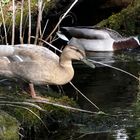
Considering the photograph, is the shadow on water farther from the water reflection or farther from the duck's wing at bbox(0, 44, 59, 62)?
Answer: the duck's wing at bbox(0, 44, 59, 62)

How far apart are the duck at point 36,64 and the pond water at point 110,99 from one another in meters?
0.68

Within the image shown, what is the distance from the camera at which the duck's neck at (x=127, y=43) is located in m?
14.7

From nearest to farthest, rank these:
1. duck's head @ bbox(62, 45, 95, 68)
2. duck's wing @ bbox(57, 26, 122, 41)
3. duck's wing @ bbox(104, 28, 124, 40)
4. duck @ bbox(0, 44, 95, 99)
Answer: duck @ bbox(0, 44, 95, 99)
duck's head @ bbox(62, 45, 95, 68)
duck's wing @ bbox(57, 26, 122, 41)
duck's wing @ bbox(104, 28, 124, 40)

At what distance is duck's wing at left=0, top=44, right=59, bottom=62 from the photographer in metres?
7.48

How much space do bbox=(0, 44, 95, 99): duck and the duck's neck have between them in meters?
7.23

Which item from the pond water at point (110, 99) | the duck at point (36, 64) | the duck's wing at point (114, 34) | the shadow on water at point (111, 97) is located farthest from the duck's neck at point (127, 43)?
the duck at point (36, 64)

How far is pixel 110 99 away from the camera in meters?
9.02

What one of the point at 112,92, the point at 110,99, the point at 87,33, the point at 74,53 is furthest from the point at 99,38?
the point at 74,53

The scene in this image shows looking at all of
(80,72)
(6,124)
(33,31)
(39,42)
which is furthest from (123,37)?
(6,124)

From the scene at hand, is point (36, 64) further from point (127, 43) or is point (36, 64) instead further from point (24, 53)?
point (127, 43)

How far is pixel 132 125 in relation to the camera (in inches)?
297

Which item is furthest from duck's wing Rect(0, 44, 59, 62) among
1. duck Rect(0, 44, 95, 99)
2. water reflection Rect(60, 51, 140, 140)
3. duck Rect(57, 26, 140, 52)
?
duck Rect(57, 26, 140, 52)

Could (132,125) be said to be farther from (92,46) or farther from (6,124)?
(92,46)

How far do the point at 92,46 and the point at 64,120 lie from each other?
7.90m
